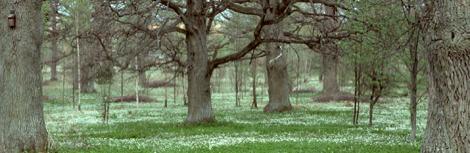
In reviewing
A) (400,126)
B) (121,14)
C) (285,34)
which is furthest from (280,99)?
(121,14)

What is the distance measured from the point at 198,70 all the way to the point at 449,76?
13.9 m

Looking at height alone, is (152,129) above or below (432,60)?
below

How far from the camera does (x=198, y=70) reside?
886 inches

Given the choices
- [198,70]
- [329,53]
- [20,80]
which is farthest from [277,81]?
[20,80]

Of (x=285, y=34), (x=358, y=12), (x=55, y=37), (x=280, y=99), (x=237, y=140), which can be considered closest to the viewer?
(x=237, y=140)

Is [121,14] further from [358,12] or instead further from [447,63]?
[447,63]

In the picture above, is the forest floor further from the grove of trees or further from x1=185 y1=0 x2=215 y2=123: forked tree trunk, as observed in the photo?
the grove of trees

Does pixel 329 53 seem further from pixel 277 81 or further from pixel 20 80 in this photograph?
pixel 20 80

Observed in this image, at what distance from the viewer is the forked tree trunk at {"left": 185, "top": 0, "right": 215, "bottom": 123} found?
2238 centimetres

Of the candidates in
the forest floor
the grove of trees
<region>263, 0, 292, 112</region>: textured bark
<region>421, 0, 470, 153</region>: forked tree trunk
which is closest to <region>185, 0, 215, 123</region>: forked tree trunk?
the grove of trees

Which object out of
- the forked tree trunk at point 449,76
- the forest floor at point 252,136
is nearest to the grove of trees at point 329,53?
the forked tree trunk at point 449,76

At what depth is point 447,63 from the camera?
946 centimetres

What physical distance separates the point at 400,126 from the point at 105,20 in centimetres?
1107

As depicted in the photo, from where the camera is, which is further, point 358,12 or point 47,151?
point 358,12
